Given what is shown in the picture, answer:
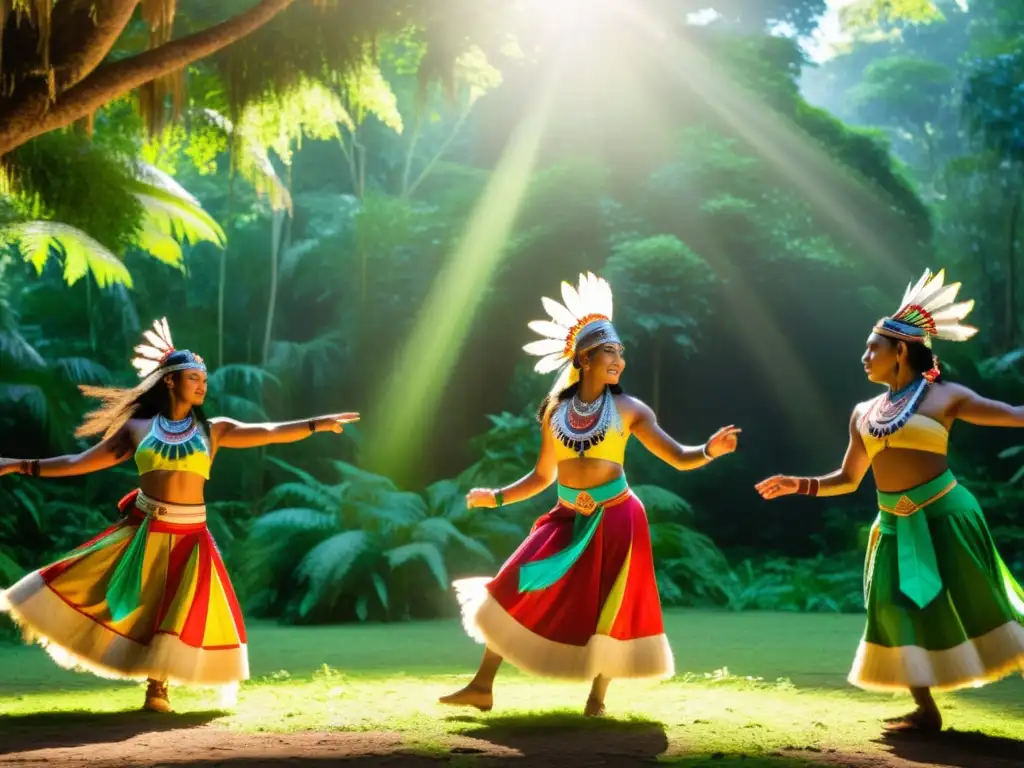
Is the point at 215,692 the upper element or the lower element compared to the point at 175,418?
lower

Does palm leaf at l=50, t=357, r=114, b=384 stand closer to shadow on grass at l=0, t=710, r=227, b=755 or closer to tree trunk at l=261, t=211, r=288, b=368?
tree trunk at l=261, t=211, r=288, b=368

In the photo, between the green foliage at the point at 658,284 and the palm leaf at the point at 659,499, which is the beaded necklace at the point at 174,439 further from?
the green foliage at the point at 658,284

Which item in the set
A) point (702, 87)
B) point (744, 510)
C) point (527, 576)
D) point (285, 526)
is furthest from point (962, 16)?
point (527, 576)

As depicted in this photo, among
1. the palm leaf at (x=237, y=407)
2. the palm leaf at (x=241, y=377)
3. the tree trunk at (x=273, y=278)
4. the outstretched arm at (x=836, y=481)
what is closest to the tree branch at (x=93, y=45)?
the outstretched arm at (x=836, y=481)

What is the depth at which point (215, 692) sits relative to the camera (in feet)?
18.0

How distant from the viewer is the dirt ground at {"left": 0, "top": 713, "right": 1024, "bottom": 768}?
3602 millimetres

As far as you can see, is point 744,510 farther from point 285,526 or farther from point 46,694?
point 46,694

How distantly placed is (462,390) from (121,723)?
41.1 ft

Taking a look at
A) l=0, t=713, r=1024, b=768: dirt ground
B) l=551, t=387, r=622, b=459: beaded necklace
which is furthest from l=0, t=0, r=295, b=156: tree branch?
l=0, t=713, r=1024, b=768: dirt ground

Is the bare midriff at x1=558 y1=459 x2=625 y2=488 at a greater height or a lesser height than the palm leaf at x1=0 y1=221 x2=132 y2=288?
lesser

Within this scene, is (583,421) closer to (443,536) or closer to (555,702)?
(555,702)

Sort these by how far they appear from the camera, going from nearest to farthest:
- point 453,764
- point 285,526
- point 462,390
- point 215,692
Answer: point 453,764 < point 215,692 < point 285,526 < point 462,390

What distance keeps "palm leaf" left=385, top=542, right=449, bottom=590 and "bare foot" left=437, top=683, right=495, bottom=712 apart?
15.8 ft

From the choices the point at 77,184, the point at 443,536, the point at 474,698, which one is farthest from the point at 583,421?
the point at 443,536
